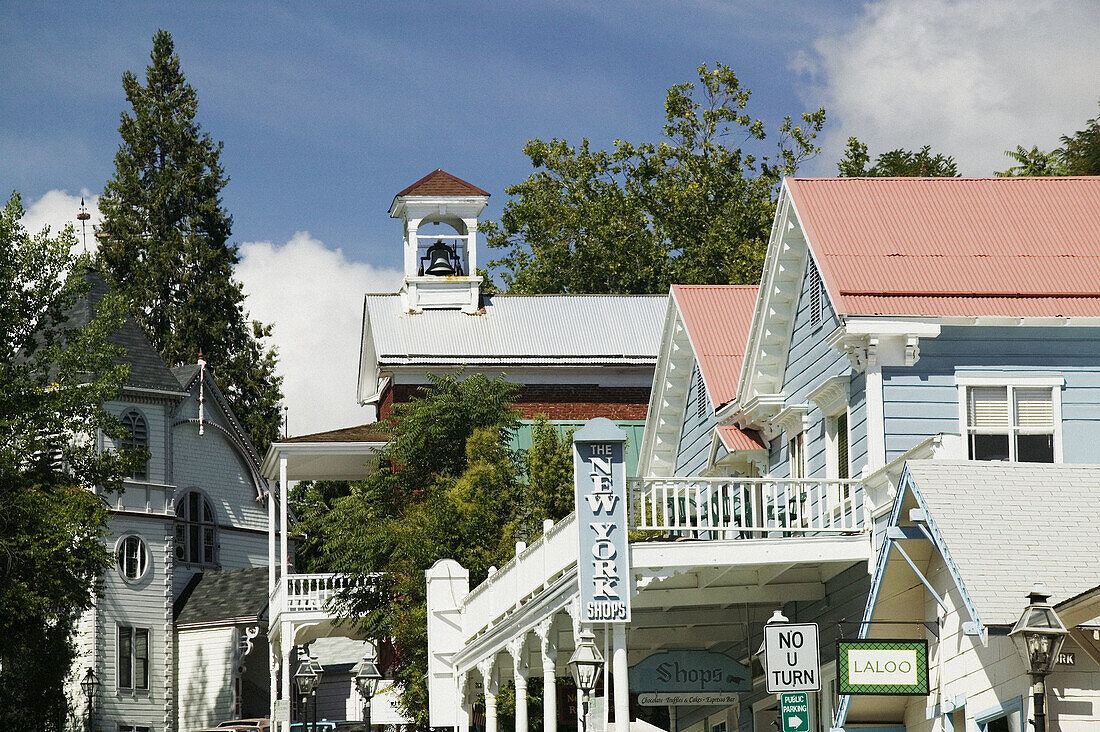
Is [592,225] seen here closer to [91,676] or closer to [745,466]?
[91,676]

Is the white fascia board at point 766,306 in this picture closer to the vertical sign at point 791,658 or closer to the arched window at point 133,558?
the vertical sign at point 791,658

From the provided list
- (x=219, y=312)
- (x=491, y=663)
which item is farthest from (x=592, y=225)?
(x=491, y=663)

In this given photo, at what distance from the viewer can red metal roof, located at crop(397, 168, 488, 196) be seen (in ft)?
151

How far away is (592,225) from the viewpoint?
56.7 meters

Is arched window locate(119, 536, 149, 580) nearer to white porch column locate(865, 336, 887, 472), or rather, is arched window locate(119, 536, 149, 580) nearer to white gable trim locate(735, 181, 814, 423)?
white gable trim locate(735, 181, 814, 423)

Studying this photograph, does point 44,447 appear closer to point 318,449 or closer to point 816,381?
point 318,449

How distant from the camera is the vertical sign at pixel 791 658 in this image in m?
16.2

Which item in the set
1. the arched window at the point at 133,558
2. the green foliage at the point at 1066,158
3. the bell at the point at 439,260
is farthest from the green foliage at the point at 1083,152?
the arched window at the point at 133,558

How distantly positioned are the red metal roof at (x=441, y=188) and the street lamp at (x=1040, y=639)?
1354 inches

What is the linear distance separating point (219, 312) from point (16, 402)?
110 feet

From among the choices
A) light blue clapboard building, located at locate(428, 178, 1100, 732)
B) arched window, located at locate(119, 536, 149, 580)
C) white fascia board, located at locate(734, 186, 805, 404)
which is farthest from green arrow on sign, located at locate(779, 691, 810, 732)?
arched window, located at locate(119, 536, 149, 580)

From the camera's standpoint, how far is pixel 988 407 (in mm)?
21578

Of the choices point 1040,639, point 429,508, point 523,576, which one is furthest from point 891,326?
point 429,508

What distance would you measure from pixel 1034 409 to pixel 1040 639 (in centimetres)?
964
